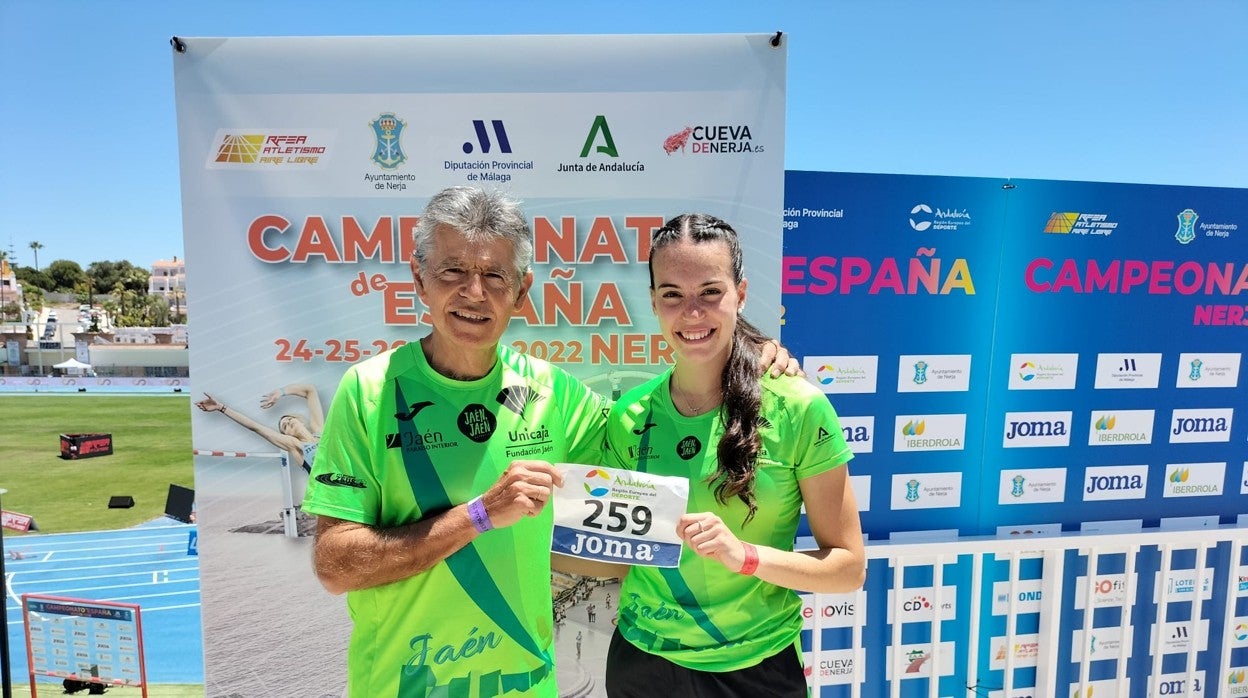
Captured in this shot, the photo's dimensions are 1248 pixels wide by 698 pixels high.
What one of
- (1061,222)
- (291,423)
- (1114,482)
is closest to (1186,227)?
(1061,222)

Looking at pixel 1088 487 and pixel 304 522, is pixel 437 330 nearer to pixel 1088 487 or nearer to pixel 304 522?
pixel 304 522

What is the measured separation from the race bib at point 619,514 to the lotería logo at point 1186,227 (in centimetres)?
384

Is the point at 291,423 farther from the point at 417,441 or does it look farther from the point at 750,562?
the point at 750,562

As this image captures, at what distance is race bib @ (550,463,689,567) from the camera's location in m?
1.50

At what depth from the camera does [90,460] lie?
19.9m

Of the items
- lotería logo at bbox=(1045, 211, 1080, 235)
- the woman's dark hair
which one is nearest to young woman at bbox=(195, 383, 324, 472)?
the woman's dark hair

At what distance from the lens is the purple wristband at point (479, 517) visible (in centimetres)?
142

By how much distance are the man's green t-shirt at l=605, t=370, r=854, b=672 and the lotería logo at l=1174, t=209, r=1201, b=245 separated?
3.35m

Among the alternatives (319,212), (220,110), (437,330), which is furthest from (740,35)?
(220,110)

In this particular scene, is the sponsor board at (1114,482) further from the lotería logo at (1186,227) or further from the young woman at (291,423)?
the young woman at (291,423)

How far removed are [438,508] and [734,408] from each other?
34.2 inches

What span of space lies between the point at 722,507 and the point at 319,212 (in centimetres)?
215

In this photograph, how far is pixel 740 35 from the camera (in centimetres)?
239

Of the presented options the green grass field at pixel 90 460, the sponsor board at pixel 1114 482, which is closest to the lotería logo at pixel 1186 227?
the sponsor board at pixel 1114 482
